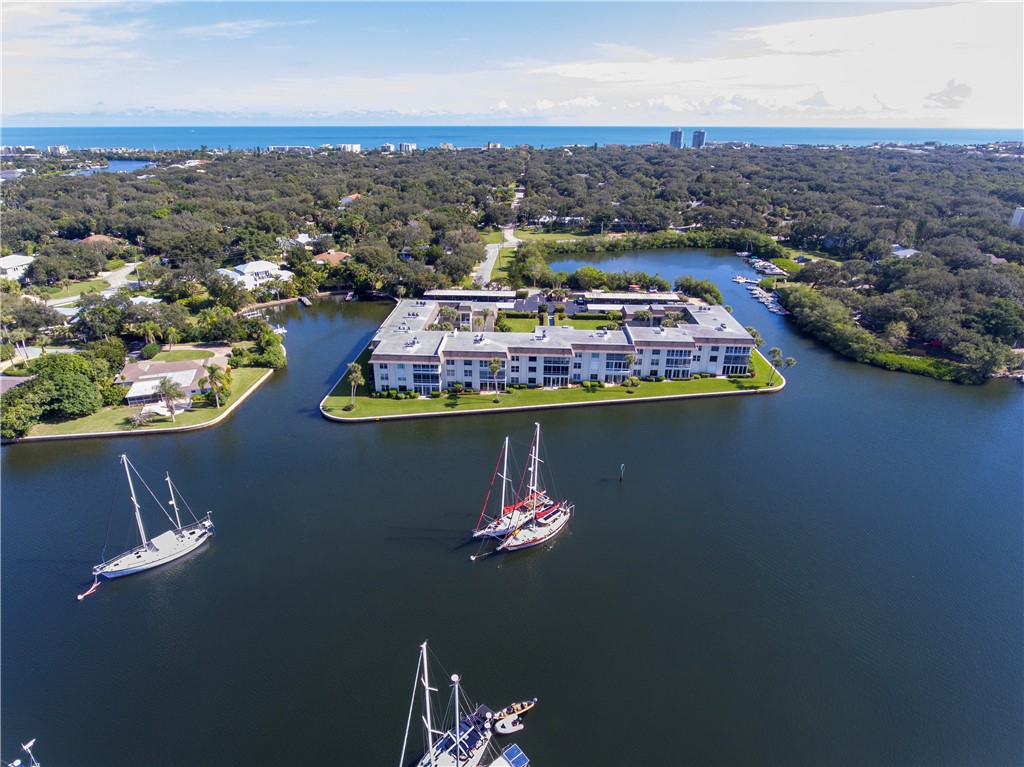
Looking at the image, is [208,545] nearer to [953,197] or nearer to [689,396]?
[689,396]

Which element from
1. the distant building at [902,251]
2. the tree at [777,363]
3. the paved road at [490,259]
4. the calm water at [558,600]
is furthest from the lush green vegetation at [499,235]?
the calm water at [558,600]

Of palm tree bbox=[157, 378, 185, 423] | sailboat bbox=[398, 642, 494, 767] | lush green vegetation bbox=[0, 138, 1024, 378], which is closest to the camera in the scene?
sailboat bbox=[398, 642, 494, 767]

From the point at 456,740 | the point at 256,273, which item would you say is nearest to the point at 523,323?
the point at 256,273

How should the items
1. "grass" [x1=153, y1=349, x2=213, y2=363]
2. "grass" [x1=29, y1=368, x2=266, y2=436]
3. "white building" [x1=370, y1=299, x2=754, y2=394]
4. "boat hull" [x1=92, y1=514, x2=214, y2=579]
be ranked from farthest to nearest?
"grass" [x1=153, y1=349, x2=213, y2=363]
"white building" [x1=370, y1=299, x2=754, y2=394]
"grass" [x1=29, y1=368, x2=266, y2=436]
"boat hull" [x1=92, y1=514, x2=214, y2=579]

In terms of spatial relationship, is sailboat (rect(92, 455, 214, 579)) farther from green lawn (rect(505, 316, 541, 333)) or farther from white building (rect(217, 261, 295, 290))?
white building (rect(217, 261, 295, 290))

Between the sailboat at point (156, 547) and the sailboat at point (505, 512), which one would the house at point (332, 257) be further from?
the sailboat at point (505, 512)

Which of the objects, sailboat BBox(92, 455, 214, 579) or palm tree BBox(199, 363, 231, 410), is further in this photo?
palm tree BBox(199, 363, 231, 410)

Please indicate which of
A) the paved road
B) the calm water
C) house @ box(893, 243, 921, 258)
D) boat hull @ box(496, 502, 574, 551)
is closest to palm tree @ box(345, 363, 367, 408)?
the calm water
